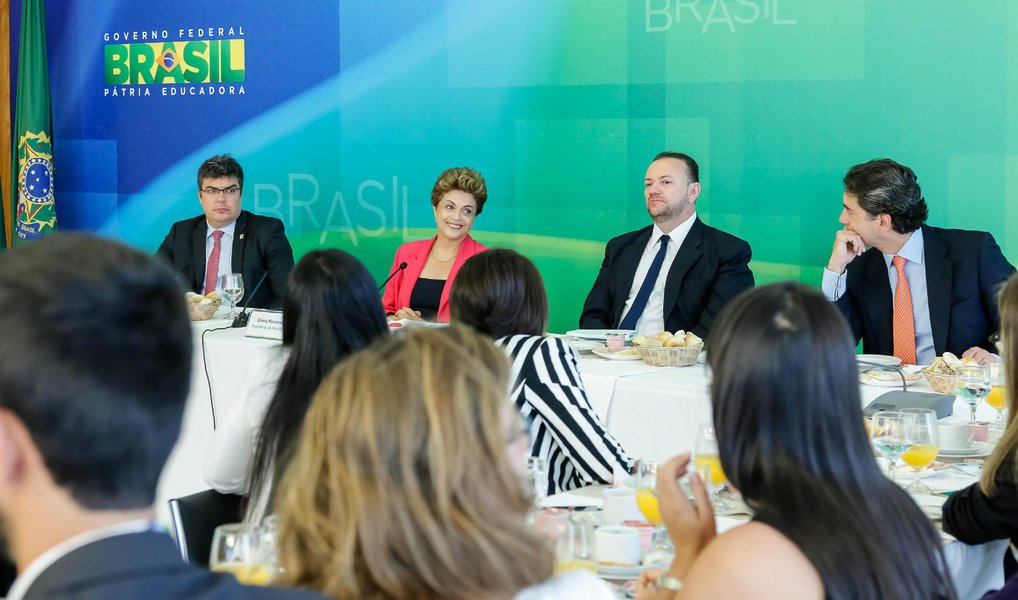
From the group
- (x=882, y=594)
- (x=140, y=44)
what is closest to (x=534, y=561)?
(x=882, y=594)

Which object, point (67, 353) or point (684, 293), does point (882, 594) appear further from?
point (684, 293)

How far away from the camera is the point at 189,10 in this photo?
6.48 metres

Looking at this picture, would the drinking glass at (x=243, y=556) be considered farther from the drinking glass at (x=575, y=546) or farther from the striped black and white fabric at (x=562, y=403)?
the striped black and white fabric at (x=562, y=403)

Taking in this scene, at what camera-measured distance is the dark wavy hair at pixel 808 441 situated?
55.8 inches

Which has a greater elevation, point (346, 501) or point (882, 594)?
point (346, 501)

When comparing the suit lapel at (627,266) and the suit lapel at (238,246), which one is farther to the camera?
the suit lapel at (238,246)

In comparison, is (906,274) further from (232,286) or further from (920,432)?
(232,286)

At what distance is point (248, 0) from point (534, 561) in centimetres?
572

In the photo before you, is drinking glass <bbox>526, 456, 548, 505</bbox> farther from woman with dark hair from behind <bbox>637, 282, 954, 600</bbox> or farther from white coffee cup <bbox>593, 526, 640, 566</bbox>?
woman with dark hair from behind <bbox>637, 282, 954, 600</bbox>

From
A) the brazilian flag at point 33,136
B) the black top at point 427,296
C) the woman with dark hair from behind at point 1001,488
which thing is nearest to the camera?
the woman with dark hair from behind at point 1001,488

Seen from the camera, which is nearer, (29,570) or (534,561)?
(29,570)

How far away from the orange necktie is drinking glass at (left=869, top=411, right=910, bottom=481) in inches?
78.1

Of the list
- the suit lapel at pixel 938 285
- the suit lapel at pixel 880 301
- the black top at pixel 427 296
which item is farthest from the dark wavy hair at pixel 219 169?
the suit lapel at pixel 938 285

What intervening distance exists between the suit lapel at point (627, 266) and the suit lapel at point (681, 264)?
177mm
